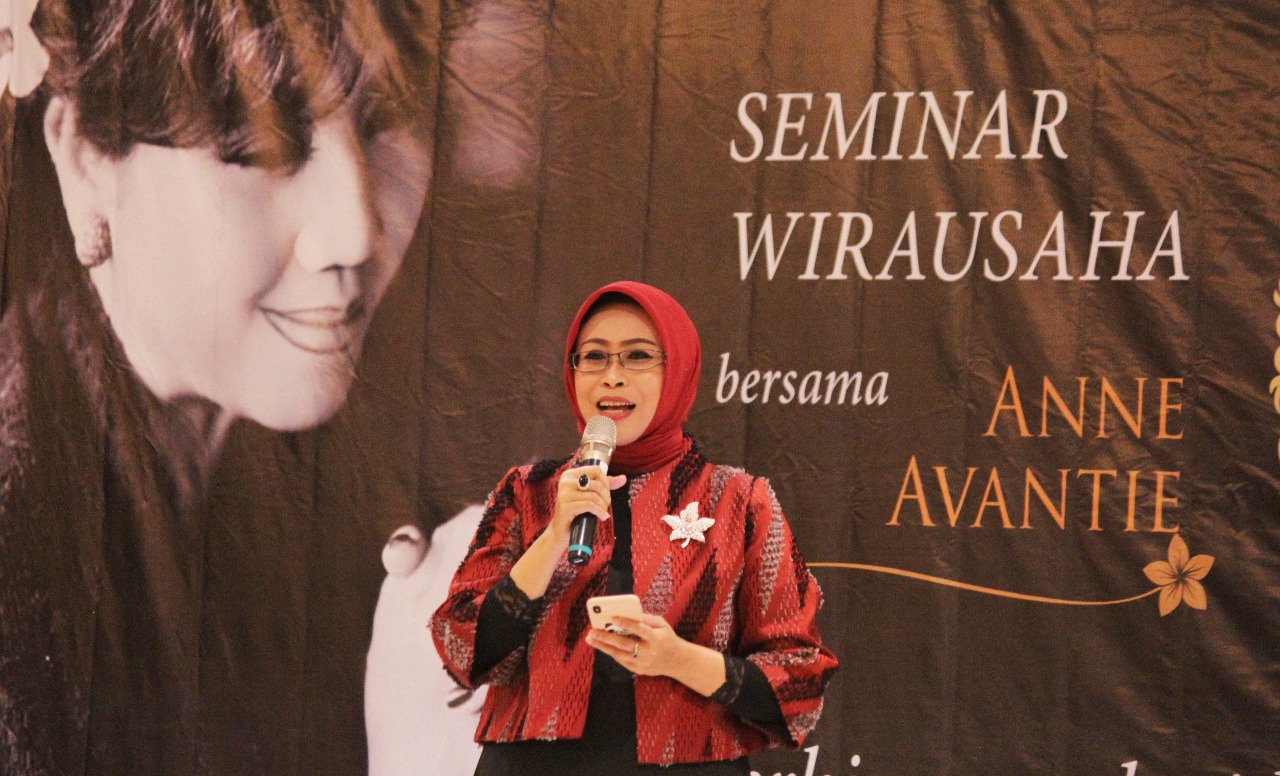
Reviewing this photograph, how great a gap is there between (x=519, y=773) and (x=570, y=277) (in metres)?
1.59

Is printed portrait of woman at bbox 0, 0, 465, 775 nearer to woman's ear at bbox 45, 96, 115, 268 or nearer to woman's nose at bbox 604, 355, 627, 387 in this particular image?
woman's ear at bbox 45, 96, 115, 268

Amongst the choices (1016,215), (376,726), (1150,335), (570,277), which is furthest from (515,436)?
(1150,335)

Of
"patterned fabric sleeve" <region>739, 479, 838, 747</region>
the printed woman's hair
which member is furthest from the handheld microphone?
the printed woman's hair

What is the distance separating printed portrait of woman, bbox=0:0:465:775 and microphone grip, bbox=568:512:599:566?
5.43 ft

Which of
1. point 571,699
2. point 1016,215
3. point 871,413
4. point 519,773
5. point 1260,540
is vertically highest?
point 1016,215

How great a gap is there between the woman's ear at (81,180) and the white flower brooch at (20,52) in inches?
3.5

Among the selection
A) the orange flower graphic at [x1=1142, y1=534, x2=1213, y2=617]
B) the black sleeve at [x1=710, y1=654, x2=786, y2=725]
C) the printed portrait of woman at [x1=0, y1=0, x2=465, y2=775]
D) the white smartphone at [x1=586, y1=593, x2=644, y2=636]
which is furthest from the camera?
the printed portrait of woman at [x1=0, y1=0, x2=465, y2=775]

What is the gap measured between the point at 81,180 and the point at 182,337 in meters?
0.49

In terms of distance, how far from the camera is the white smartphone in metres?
1.60

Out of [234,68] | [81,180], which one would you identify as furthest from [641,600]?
[81,180]

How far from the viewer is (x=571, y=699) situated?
5.72 feet

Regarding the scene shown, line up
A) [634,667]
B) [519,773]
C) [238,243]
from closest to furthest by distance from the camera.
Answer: [634,667] → [519,773] → [238,243]

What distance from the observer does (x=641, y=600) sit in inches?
69.7

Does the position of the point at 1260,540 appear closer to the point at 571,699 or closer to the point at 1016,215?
the point at 1016,215
